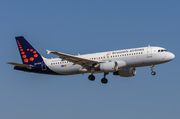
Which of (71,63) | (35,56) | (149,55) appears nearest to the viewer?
(149,55)

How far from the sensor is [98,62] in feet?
160

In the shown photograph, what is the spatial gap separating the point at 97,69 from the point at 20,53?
1456 cm

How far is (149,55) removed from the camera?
4731 centimetres

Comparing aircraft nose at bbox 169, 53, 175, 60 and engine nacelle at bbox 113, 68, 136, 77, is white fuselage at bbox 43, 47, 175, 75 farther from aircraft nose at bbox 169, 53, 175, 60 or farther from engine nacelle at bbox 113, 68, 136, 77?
engine nacelle at bbox 113, 68, 136, 77

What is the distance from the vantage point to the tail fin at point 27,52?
178 ft

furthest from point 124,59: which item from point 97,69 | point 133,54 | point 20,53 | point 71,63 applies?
point 20,53

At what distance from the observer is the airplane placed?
4728 cm

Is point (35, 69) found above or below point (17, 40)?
below

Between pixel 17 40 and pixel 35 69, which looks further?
pixel 17 40

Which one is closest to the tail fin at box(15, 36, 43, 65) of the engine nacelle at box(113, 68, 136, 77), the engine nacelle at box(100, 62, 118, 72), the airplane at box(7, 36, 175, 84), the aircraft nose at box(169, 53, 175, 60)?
the airplane at box(7, 36, 175, 84)

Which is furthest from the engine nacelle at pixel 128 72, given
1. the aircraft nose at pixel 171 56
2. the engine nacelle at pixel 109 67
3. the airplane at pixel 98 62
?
the aircraft nose at pixel 171 56

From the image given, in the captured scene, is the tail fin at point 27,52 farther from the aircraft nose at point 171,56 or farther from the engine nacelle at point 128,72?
the aircraft nose at point 171,56

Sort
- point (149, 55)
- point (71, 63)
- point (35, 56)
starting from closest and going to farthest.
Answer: point (149, 55), point (71, 63), point (35, 56)

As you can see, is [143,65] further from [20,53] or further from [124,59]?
[20,53]
